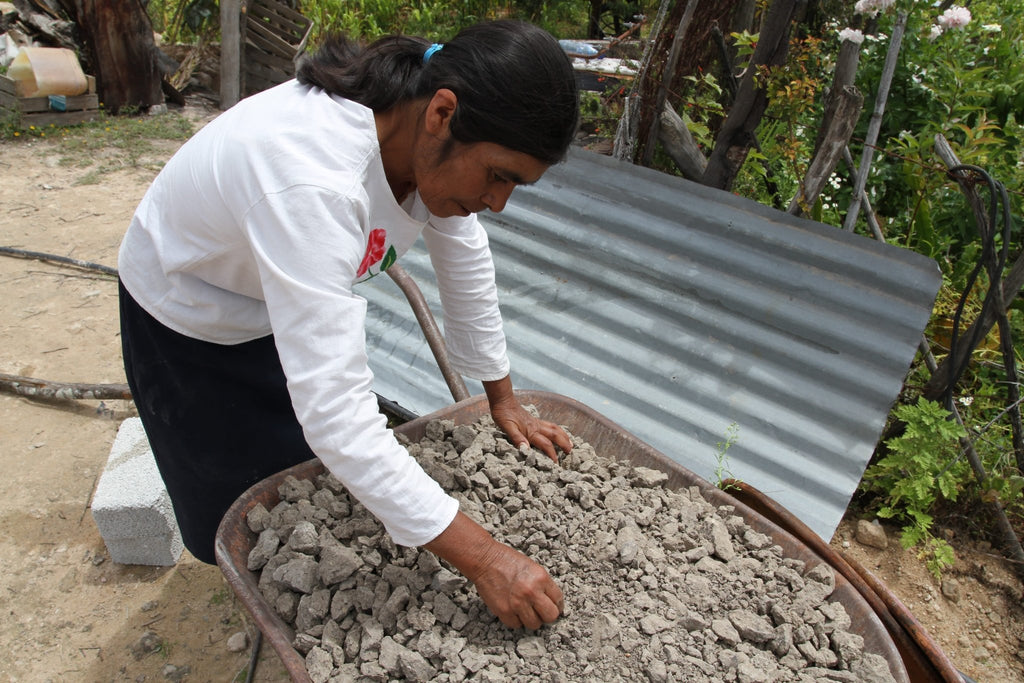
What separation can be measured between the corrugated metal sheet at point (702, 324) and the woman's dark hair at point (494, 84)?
1.39m

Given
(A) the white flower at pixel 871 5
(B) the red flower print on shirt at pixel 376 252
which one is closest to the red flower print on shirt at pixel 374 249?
(B) the red flower print on shirt at pixel 376 252

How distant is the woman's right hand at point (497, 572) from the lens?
129 centimetres

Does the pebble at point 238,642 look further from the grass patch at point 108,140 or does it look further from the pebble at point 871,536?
the grass patch at point 108,140

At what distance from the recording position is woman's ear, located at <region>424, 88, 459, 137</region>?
3.85 ft

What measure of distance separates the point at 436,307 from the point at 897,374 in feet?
5.63

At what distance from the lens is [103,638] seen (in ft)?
7.39

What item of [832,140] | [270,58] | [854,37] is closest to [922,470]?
[832,140]

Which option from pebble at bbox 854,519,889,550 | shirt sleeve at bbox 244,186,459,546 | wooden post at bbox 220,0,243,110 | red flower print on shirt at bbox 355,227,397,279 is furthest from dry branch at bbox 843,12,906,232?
wooden post at bbox 220,0,243,110

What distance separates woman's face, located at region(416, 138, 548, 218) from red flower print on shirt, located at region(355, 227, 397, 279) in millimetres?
119

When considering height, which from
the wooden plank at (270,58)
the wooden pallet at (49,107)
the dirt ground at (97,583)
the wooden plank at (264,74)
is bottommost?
the dirt ground at (97,583)

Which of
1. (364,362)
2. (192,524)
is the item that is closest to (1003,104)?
(364,362)

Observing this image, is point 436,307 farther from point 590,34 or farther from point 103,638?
point 590,34

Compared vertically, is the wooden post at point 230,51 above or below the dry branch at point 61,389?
above

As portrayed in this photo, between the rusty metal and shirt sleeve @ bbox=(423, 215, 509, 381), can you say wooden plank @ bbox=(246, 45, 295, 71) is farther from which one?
shirt sleeve @ bbox=(423, 215, 509, 381)
